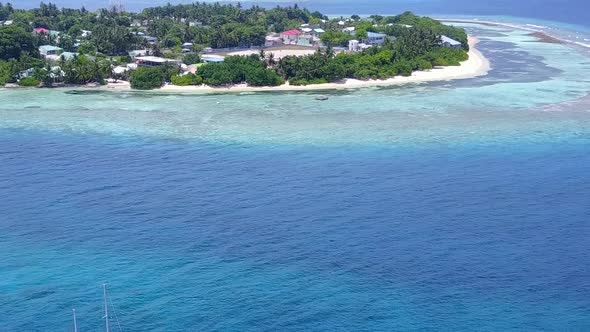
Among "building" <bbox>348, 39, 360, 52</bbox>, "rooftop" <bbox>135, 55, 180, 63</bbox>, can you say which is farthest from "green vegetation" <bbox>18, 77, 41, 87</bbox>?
"building" <bbox>348, 39, 360, 52</bbox>

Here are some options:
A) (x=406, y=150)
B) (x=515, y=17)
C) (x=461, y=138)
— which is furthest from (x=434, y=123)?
(x=515, y=17)

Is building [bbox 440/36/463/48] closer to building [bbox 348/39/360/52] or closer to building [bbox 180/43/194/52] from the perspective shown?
building [bbox 348/39/360/52]

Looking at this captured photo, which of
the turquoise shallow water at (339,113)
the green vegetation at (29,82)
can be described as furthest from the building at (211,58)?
the green vegetation at (29,82)

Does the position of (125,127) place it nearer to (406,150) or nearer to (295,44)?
(406,150)

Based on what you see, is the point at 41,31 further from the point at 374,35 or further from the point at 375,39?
the point at 375,39

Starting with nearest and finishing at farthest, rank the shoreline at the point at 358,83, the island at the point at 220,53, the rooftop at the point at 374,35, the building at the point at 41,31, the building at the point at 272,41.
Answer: the shoreline at the point at 358,83, the island at the point at 220,53, the building at the point at 41,31, the rooftop at the point at 374,35, the building at the point at 272,41

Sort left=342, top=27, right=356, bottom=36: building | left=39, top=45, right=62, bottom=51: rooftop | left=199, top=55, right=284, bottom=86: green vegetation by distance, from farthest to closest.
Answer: left=342, top=27, right=356, bottom=36: building
left=39, top=45, right=62, bottom=51: rooftop
left=199, top=55, right=284, bottom=86: green vegetation

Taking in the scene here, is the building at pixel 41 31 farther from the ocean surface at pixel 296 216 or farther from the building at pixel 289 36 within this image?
the ocean surface at pixel 296 216
